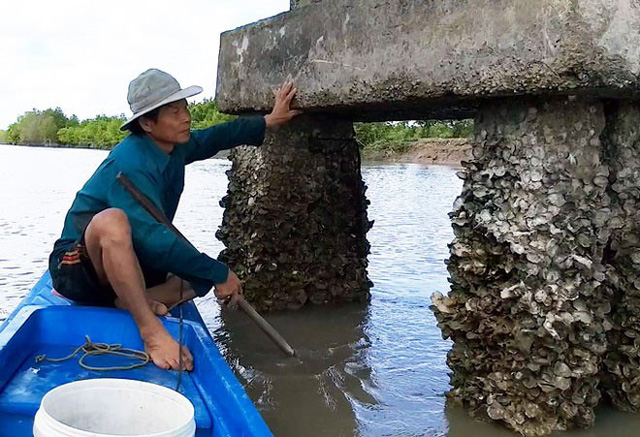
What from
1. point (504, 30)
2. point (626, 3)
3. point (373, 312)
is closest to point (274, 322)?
point (373, 312)

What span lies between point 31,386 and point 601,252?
6.88ft

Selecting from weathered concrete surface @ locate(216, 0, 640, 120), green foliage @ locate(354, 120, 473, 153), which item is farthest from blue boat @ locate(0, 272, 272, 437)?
green foliage @ locate(354, 120, 473, 153)

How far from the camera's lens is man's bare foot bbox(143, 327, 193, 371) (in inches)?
104

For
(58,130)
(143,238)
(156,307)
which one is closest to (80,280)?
(156,307)

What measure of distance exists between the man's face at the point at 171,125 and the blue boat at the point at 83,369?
2.53 feet

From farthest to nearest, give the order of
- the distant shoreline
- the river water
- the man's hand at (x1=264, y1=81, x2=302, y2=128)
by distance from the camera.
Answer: the distant shoreline < the man's hand at (x1=264, y1=81, x2=302, y2=128) < the river water

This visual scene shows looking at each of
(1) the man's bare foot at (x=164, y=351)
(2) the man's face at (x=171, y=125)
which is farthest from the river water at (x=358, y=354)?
(2) the man's face at (x=171, y=125)

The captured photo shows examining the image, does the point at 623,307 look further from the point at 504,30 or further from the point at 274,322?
the point at 274,322

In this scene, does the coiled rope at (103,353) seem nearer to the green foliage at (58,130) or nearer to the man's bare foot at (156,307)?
the man's bare foot at (156,307)

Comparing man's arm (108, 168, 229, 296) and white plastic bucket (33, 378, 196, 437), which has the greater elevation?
man's arm (108, 168, 229, 296)

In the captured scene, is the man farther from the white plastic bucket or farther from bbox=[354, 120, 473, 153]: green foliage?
bbox=[354, 120, 473, 153]: green foliage

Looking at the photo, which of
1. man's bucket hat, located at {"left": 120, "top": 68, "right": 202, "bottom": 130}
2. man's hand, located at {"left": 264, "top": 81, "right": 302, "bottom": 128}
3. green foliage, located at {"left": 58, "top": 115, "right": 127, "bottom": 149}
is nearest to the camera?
man's bucket hat, located at {"left": 120, "top": 68, "right": 202, "bottom": 130}

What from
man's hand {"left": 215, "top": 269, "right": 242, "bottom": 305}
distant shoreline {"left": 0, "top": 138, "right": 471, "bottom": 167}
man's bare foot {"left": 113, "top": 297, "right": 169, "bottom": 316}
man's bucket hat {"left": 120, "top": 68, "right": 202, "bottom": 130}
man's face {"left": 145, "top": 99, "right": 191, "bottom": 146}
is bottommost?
distant shoreline {"left": 0, "top": 138, "right": 471, "bottom": 167}

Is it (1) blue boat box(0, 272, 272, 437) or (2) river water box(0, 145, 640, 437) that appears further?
(2) river water box(0, 145, 640, 437)
